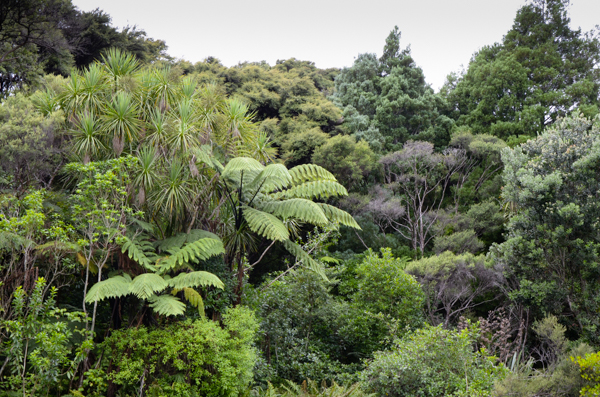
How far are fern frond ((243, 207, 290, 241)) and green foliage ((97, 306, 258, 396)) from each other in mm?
1492

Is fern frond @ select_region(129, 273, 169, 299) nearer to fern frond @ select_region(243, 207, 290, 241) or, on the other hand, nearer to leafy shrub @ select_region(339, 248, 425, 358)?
fern frond @ select_region(243, 207, 290, 241)

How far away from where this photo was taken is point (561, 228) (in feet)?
34.2

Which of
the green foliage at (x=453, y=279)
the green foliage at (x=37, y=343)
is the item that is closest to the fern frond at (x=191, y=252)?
the green foliage at (x=37, y=343)

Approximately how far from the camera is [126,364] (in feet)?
19.1

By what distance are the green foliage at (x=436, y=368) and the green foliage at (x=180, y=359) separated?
250 centimetres

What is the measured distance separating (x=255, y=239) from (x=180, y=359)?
3.58 m

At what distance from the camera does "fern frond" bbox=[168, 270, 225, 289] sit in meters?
5.74

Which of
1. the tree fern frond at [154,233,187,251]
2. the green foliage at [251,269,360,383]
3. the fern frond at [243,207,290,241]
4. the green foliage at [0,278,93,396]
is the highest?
the fern frond at [243,207,290,241]

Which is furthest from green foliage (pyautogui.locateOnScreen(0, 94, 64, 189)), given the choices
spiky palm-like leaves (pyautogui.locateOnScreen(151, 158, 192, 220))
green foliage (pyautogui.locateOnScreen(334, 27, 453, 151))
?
green foliage (pyautogui.locateOnScreen(334, 27, 453, 151))

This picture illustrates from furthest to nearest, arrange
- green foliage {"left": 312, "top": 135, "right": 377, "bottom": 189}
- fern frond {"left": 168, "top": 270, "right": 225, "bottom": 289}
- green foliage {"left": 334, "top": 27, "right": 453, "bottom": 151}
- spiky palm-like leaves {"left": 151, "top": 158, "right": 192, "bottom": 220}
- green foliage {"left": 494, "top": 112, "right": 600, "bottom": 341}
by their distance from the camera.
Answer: green foliage {"left": 334, "top": 27, "right": 453, "bottom": 151} < green foliage {"left": 312, "top": 135, "right": 377, "bottom": 189} < green foliage {"left": 494, "top": 112, "right": 600, "bottom": 341} < spiky palm-like leaves {"left": 151, "top": 158, "right": 192, "bottom": 220} < fern frond {"left": 168, "top": 270, "right": 225, "bottom": 289}

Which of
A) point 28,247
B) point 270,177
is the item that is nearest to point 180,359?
point 28,247

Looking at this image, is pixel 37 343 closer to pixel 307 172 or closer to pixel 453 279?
pixel 307 172

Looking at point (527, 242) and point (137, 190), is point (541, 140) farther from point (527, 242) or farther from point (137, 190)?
point (137, 190)

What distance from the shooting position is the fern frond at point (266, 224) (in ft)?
22.4
